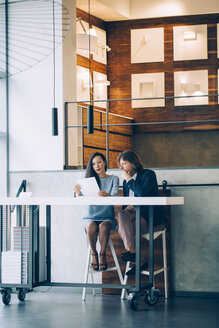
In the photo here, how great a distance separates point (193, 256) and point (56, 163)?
1.75m

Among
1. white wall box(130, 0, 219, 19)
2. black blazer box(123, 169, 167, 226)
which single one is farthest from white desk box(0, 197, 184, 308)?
white wall box(130, 0, 219, 19)

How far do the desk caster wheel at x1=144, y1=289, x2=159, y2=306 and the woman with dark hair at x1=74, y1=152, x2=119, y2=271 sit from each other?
0.45 metres

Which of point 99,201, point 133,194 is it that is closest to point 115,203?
point 99,201

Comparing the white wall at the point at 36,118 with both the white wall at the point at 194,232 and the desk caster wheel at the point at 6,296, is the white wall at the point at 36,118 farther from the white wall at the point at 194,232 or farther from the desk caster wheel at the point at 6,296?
the desk caster wheel at the point at 6,296

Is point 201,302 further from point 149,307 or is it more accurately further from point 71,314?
point 71,314

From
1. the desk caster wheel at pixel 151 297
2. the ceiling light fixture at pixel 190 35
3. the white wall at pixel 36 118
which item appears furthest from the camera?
the ceiling light fixture at pixel 190 35

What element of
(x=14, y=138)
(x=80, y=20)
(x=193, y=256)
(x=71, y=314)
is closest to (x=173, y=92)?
(x=80, y=20)

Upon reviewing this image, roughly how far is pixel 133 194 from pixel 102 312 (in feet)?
3.73

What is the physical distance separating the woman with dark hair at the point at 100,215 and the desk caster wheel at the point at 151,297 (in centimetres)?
45

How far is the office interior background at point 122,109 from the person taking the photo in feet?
18.3

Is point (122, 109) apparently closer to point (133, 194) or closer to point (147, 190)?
point (133, 194)

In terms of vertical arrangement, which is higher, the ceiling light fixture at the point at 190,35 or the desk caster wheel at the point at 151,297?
the ceiling light fixture at the point at 190,35

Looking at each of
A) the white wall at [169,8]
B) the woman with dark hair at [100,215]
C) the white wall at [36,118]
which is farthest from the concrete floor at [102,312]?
the white wall at [169,8]

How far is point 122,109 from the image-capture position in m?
9.09
